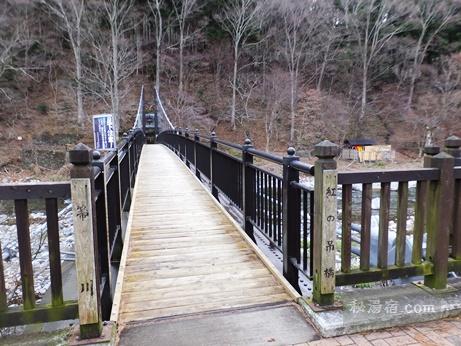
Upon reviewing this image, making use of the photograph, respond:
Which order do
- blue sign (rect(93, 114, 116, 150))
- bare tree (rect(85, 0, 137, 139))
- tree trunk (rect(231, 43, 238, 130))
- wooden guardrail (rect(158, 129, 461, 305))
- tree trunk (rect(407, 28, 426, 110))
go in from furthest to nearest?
tree trunk (rect(407, 28, 426, 110)) < tree trunk (rect(231, 43, 238, 130)) < bare tree (rect(85, 0, 137, 139)) < blue sign (rect(93, 114, 116, 150)) < wooden guardrail (rect(158, 129, 461, 305))

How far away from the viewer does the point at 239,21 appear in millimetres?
31922

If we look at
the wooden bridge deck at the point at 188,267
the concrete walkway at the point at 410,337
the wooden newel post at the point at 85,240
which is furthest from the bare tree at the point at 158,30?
the concrete walkway at the point at 410,337

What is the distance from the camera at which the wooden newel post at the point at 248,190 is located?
12.9 feet

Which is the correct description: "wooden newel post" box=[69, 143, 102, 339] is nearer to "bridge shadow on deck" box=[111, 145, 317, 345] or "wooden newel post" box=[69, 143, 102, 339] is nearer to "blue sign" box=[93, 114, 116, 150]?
"bridge shadow on deck" box=[111, 145, 317, 345]

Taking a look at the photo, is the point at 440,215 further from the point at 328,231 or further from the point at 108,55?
the point at 108,55

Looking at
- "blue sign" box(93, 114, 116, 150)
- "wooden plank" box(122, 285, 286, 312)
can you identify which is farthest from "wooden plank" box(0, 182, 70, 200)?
"blue sign" box(93, 114, 116, 150)

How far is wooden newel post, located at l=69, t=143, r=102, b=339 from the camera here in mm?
1945

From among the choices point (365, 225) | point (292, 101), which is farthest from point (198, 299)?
point (292, 101)

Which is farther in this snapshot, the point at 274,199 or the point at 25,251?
the point at 274,199

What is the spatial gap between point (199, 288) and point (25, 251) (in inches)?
53.0

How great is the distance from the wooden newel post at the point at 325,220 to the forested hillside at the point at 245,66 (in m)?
24.2

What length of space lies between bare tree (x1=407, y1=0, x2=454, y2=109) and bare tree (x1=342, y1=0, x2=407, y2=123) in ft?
5.19

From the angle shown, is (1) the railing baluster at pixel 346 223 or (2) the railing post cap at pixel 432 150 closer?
(1) the railing baluster at pixel 346 223

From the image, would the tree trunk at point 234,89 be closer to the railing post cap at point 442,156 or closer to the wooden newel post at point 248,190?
the wooden newel post at point 248,190
